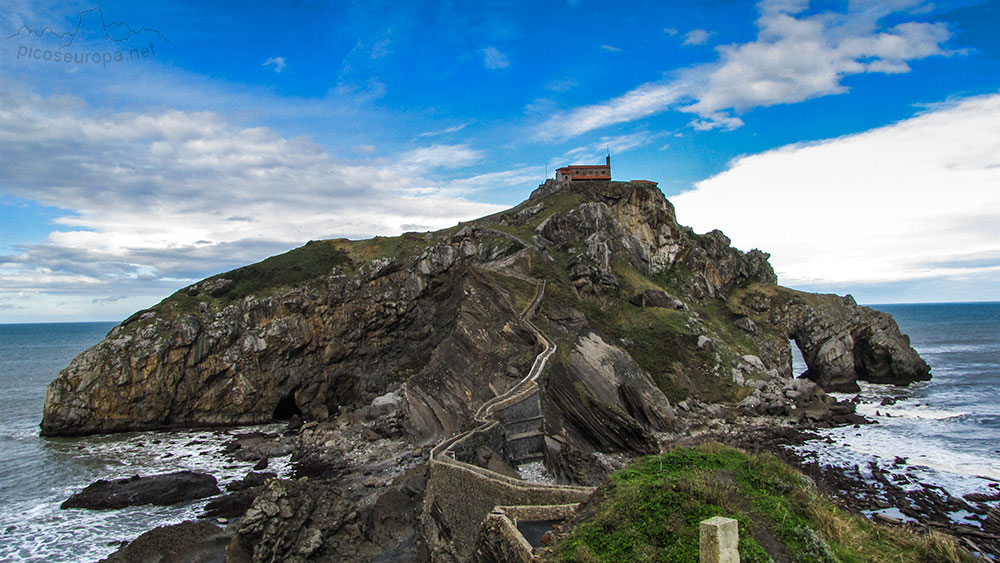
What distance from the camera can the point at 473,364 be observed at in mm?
42219

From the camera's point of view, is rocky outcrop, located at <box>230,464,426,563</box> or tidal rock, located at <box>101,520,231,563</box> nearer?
rocky outcrop, located at <box>230,464,426,563</box>

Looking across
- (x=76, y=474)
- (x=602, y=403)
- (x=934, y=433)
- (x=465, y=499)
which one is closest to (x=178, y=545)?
A: (x=465, y=499)

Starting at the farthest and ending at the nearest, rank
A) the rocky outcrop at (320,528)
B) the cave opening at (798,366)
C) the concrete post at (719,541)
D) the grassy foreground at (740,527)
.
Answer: the cave opening at (798,366)
the rocky outcrop at (320,528)
the grassy foreground at (740,527)
the concrete post at (719,541)

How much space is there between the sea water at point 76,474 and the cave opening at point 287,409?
197 inches

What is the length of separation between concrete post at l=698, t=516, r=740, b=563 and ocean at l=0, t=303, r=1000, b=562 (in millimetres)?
28608

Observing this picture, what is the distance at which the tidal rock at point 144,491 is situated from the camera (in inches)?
1249

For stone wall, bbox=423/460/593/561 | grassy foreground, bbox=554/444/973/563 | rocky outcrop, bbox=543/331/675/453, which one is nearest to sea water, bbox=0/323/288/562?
stone wall, bbox=423/460/593/561

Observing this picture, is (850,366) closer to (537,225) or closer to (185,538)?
(537,225)

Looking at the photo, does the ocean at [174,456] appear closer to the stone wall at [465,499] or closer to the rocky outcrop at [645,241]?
the stone wall at [465,499]

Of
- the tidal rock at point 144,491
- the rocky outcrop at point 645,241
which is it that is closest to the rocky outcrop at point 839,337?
the rocky outcrop at point 645,241

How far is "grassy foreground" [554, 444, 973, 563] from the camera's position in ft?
34.2

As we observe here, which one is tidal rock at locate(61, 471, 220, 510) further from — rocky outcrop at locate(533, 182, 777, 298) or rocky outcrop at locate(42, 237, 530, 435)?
rocky outcrop at locate(533, 182, 777, 298)

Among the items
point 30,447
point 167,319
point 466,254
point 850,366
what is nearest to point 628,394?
point 466,254

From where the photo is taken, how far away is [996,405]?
47.0m
